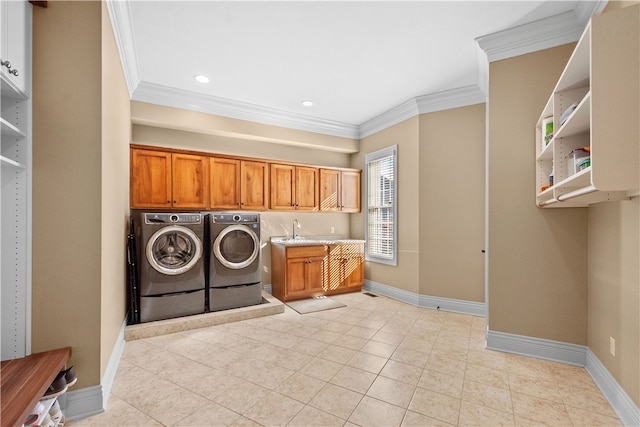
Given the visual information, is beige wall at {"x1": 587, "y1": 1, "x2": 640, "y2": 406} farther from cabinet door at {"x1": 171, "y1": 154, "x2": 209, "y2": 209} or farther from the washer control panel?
cabinet door at {"x1": 171, "y1": 154, "x2": 209, "y2": 209}

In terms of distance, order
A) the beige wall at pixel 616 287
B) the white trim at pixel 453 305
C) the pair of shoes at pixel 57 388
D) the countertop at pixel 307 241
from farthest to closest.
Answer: the countertop at pixel 307 241 < the white trim at pixel 453 305 < the beige wall at pixel 616 287 < the pair of shoes at pixel 57 388

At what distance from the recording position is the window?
14.6ft

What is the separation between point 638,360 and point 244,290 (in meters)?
3.48

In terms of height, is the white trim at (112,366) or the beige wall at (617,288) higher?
the beige wall at (617,288)

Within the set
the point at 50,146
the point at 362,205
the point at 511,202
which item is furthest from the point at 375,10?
Answer: the point at 362,205

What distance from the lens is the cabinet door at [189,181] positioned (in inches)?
145

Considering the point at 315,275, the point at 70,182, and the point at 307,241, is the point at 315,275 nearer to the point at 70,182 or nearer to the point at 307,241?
the point at 307,241

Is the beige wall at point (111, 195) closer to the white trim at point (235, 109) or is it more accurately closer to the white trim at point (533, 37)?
the white trim at point (235, 109)

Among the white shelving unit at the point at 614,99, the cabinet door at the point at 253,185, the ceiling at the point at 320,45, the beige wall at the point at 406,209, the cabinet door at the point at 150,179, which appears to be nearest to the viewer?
the white shelving unit at the point at 614,99

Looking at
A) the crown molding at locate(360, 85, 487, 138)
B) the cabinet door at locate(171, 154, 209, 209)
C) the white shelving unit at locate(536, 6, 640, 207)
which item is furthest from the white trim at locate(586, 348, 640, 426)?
the cabinet door at locate(171, 154, 209, 209)

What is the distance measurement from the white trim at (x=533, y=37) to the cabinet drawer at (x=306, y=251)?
10.3ft

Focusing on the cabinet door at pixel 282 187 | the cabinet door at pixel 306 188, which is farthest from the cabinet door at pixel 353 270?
the cabinet door at pixel 282 187

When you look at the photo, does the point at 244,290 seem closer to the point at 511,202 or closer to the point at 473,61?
the point at 511,202

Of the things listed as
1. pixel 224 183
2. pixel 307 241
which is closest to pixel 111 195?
pixel 224 183
